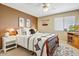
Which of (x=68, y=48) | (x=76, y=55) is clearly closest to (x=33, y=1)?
(x=68, y=48)

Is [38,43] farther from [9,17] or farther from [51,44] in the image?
[9,17]

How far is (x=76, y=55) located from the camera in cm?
161

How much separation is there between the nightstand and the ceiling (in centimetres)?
61

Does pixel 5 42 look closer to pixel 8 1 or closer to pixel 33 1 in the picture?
pixel 8 1

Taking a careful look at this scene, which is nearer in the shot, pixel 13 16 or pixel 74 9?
pixel 74 9

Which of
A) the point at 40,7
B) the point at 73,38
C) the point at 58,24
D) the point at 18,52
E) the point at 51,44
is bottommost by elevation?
the point at 18,52

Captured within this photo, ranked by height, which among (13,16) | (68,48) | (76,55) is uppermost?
(13,16)

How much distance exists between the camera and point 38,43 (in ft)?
5.47

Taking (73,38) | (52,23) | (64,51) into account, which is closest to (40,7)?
(52,23)

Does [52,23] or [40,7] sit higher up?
[40,7]

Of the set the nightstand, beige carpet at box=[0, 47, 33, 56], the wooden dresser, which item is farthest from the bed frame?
the nightstand

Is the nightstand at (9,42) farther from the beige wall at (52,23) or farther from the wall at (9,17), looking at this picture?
the beige wall at (52,23)

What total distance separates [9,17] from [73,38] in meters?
1.30

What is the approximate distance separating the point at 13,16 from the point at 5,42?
0.55 metres
